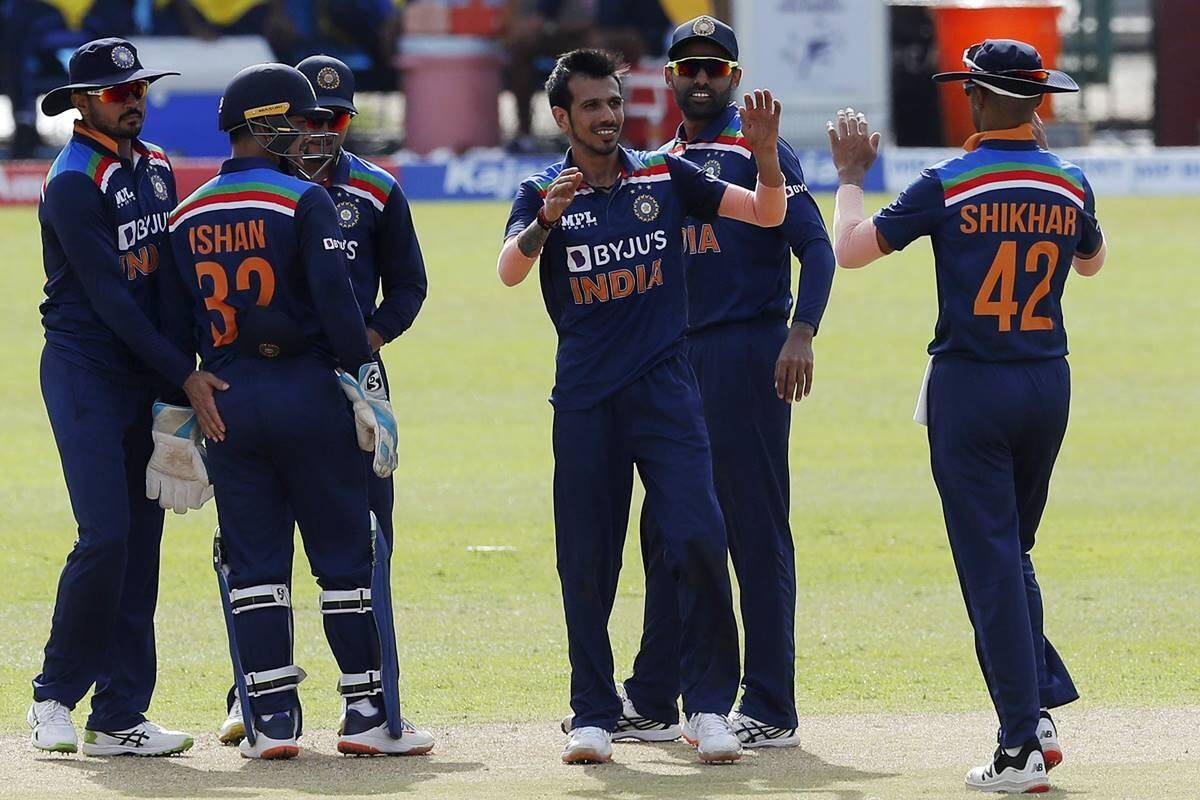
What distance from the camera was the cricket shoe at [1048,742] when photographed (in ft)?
20.6

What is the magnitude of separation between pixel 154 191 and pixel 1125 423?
9.84 meters

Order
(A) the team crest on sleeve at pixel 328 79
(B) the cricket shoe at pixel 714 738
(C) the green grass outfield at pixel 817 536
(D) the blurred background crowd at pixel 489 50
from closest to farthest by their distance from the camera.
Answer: (B) the cricket shoe at pixel 714 738, (A) the team crest on sleeve at pixel 328 79, (C) the green grass outfield at pixel 817 536, (D) the blurred background crowd at pixel 489 50

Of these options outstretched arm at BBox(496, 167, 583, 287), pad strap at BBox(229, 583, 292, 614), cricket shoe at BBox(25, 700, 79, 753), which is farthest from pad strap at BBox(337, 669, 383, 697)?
outstretched arm at BBox(496, 167, 583, 287)

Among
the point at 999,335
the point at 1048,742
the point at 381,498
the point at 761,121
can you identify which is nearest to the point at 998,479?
the point at 999,335

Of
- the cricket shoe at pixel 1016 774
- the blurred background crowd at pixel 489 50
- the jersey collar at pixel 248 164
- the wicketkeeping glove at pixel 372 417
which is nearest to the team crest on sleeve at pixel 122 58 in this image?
the jersey collar at pixel 248 164

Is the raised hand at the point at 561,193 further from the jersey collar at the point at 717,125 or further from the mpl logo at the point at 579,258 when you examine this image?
the jersey collar at the point at 717,125

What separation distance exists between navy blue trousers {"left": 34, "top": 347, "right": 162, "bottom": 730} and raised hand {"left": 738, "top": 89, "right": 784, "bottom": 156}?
2081 millimetres

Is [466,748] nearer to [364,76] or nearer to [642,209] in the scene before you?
[642,209]

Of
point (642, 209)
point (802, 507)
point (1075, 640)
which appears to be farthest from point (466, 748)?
point (802, 507)

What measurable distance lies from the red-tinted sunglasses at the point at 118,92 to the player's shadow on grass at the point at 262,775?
208 centimetres

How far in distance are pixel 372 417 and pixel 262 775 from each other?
112 centimetres

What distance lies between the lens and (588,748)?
6.56 meters

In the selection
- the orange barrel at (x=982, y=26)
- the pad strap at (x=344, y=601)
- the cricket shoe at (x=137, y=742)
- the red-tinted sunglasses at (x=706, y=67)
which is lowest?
the cricket shoe at (x=137, y=742)

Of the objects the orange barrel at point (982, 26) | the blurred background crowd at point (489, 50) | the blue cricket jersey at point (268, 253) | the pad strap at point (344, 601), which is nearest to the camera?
the blue cricket jersey at point (268, 253)
